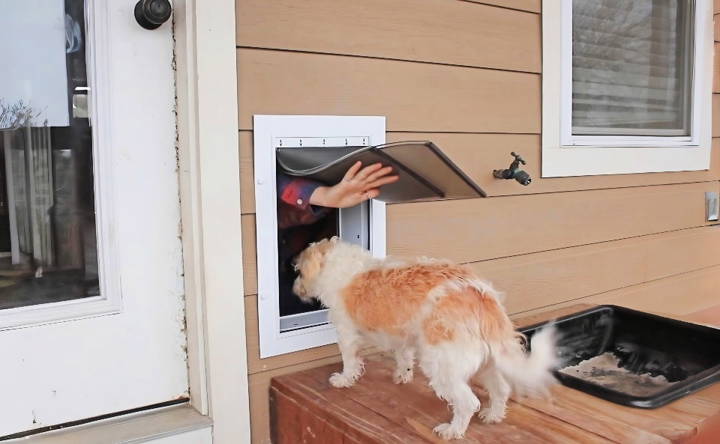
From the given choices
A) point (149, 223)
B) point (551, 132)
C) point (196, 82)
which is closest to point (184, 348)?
point (149, 223)

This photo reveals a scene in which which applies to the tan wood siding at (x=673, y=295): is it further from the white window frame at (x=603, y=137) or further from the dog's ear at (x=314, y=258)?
the dog's ear at (x=314, y=258)

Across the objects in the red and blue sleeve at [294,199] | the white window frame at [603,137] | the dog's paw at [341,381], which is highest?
the white window frame at [603,137]

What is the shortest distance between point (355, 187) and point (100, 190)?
504 mm

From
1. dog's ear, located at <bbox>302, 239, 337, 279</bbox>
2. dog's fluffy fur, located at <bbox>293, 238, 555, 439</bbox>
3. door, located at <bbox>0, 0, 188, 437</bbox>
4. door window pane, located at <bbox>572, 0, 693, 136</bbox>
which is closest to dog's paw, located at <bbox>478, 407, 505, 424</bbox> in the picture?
dog's fluffy fur, located at <bbox>293, 238, 555, 439</bbox>

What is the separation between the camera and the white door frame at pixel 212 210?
1226 millimetres

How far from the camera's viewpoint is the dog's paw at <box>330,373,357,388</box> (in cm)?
130

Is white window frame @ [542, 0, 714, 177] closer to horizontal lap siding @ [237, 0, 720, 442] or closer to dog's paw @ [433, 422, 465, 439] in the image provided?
horizontal lap siding @ [237, 0, 720, 442]

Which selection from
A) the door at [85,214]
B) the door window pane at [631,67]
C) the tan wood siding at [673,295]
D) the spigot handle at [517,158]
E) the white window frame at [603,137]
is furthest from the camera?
the tan wood siding at [673,295]

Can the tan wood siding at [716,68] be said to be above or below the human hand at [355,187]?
above

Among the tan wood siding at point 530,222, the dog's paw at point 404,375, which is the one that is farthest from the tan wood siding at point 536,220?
the dog's paw at point 404,375

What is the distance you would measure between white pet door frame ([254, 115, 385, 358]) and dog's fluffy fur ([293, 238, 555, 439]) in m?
0.13

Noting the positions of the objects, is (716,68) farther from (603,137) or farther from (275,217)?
(275,217)

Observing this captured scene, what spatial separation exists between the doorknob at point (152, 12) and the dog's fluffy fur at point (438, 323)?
1.75 feet

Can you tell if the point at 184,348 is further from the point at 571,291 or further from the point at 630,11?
the point at 630,11
